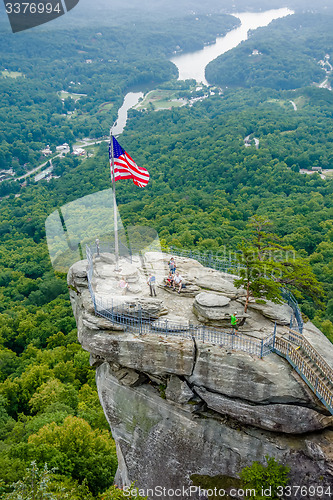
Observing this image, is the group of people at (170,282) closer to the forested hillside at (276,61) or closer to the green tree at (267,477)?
the green tree at (267,477)

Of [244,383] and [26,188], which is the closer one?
[244,383]

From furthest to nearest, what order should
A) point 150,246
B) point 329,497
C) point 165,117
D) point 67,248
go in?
point 165,117
point 67,248
point 150,246
point 329,497

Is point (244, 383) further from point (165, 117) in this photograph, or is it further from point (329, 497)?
point (165, 117)

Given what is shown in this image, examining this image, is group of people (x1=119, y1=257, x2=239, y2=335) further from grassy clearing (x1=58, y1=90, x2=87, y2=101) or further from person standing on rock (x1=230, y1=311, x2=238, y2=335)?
grassy clearing (x1=58, y1=90, x2=87, y2=101)

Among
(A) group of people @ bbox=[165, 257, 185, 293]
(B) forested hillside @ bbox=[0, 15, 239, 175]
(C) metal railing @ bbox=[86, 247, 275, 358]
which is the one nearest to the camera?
(C) metal railing @ bbox=[86, 247, 275, 358]

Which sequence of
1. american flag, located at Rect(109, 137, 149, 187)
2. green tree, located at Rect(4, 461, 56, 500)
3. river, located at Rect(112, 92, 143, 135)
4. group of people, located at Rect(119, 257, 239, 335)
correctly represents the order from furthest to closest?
1. river, located at Rect(112, 92, 143, 135)
2. group of people, located at Rect(119, 257, 239, 335)
3. american flag, located at Rect(109, 137, 149, 187)
4. green tree, located at Rect(4, 461, 56, 500)

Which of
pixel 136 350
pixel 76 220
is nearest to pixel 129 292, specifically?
pixel 136 350

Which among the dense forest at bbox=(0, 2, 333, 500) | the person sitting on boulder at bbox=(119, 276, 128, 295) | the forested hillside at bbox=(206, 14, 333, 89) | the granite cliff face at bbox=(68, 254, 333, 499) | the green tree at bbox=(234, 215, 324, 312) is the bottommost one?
the dense forest at bbox=(0, 2, 333, 500)

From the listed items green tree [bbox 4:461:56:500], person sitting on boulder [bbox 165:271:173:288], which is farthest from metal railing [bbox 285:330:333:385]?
green tree [bbox 4:461:56:500]
